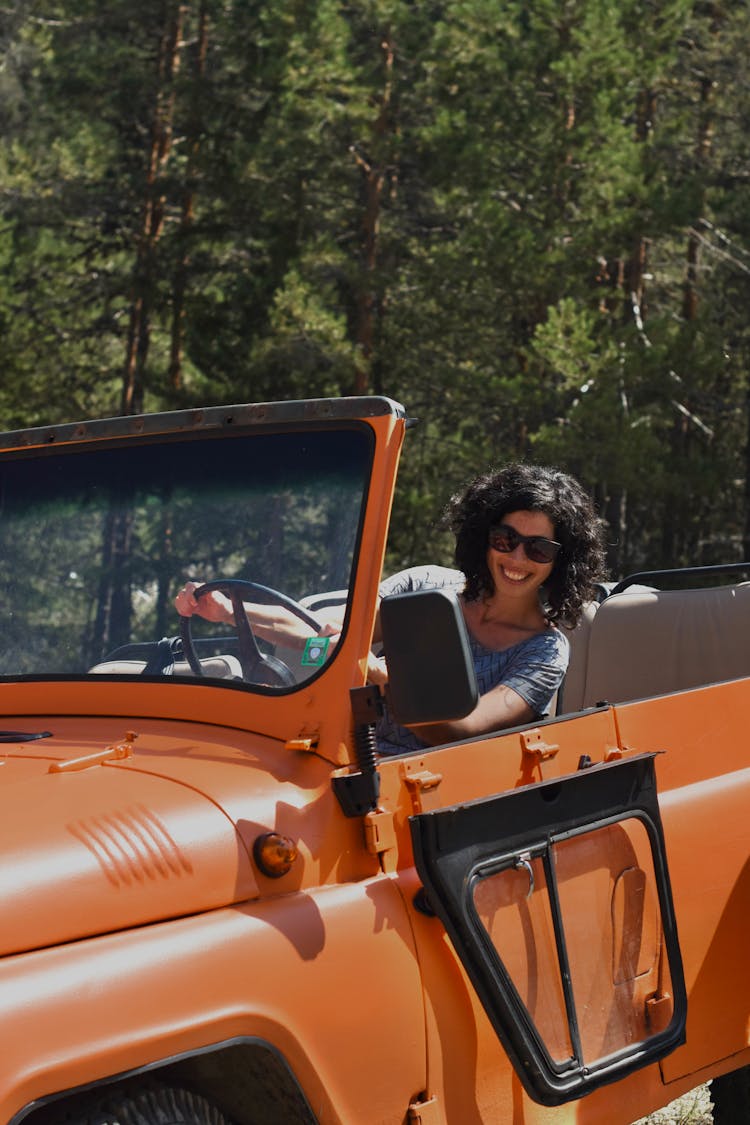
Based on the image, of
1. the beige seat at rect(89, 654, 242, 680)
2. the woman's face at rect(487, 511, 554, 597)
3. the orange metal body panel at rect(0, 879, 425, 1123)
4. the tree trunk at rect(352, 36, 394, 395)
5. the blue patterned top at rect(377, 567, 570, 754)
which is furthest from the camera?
the tree trunk at rect(352, 36, 394, 395)

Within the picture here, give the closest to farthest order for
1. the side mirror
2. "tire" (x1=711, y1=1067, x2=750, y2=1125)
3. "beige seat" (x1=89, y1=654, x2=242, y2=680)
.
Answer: the side mirror → "beige seat" (x1=89, y1=654, x2=242, y2=680) → "tire" (x1=711, y1=1067, x2=750, y2=1125)

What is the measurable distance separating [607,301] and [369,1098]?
2163 cm

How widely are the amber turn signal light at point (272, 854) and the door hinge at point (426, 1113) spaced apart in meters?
0.52

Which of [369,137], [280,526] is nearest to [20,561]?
[280,526]

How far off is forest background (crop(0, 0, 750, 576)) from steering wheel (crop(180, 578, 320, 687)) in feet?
50.2

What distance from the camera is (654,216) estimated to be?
1991cm

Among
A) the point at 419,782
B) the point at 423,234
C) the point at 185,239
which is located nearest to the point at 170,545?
the point at 419,782

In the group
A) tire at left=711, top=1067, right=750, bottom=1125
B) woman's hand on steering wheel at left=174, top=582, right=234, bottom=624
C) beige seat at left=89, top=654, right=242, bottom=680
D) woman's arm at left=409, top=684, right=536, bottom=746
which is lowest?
tire at left=711, top=1067, right=750, bottom=1125

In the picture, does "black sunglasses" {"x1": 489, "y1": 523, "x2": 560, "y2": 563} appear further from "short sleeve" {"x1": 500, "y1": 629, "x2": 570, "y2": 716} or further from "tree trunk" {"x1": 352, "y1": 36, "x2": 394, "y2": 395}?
"tree trunk" {"x1": 352, "y1": 36, "x2": 394, "y2": 395}

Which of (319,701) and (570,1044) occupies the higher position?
(319,701)

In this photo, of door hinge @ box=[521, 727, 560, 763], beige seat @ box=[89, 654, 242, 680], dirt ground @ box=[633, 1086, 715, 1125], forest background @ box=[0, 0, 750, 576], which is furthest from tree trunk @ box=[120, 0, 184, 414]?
door hinge @ box=[521, 727, 560, 763]

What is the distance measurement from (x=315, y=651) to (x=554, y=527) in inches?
45.7

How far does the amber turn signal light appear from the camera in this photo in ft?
8.51

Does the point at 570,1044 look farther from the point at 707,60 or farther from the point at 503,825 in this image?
the point at 707,60
